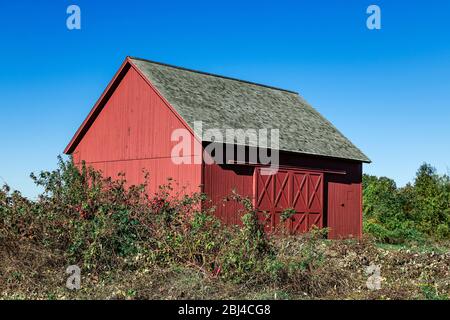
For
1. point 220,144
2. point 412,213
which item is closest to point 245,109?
point 220,144

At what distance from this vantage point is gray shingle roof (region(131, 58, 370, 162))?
71.4ft

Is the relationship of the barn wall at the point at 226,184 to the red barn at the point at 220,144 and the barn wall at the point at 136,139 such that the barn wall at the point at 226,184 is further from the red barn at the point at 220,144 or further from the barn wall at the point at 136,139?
the barn wall at the point at 136,139

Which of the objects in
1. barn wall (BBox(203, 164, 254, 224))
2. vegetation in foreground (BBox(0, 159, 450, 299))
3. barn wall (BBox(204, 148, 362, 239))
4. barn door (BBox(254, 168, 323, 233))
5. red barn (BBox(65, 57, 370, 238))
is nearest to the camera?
vegetation in foreground (BBox(0, 159, 450, 299))

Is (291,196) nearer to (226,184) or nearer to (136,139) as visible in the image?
(226,184)

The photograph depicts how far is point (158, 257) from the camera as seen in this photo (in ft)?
36.0

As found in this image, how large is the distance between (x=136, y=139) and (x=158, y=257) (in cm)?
1178

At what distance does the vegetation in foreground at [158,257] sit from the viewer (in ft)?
33.0

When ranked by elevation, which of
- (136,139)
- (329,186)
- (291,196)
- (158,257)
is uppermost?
(136,139)

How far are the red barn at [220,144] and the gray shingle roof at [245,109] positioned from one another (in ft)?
0.23

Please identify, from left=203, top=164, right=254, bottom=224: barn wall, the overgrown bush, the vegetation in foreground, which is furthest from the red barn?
the vegetation in foreground

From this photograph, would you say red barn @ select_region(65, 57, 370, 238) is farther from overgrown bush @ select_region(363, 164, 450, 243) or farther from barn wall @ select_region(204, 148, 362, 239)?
overgrown bush @ select_region(363, 164, 450, 243)

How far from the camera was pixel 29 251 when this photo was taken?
36.1 ft

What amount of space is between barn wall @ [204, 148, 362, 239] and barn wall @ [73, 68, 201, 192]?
0.87 metres
